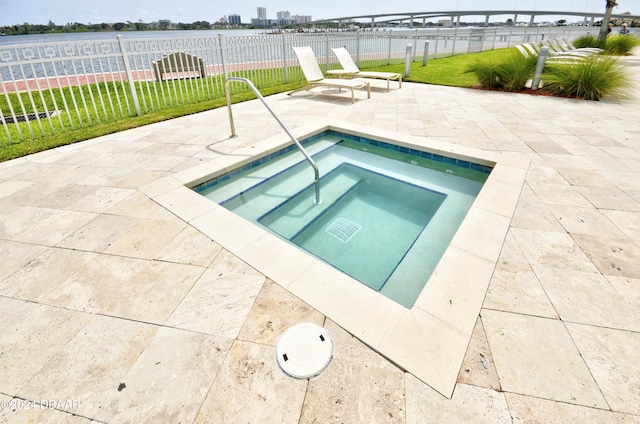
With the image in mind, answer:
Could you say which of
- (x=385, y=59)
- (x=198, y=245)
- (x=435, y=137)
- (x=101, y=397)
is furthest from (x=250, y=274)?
(x=385, y=59)

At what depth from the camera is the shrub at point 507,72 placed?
8.56 meters

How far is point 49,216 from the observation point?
3117 millimetres

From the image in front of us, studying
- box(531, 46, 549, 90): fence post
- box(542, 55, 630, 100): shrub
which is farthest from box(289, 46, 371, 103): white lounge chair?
box(542, 55, 630, 100): shrub

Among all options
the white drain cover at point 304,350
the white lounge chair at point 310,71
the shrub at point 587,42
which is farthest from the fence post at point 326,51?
the shrub at point 587,42

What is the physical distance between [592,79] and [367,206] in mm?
7501

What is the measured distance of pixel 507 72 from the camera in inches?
340

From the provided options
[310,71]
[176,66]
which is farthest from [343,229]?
[310,71]

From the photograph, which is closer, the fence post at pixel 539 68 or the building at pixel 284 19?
the fence post at pixel 539 68

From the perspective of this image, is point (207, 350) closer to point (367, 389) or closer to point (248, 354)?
point (248, 354)

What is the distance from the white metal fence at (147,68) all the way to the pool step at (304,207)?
158 inches

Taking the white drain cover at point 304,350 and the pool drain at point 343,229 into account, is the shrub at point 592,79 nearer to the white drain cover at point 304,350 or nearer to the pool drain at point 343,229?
the pool drain at point 343,229

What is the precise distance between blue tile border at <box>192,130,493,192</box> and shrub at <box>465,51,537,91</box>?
19.5ft

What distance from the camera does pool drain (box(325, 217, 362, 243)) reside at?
3.50m

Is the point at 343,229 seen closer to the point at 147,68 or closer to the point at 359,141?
the point at 359,141
